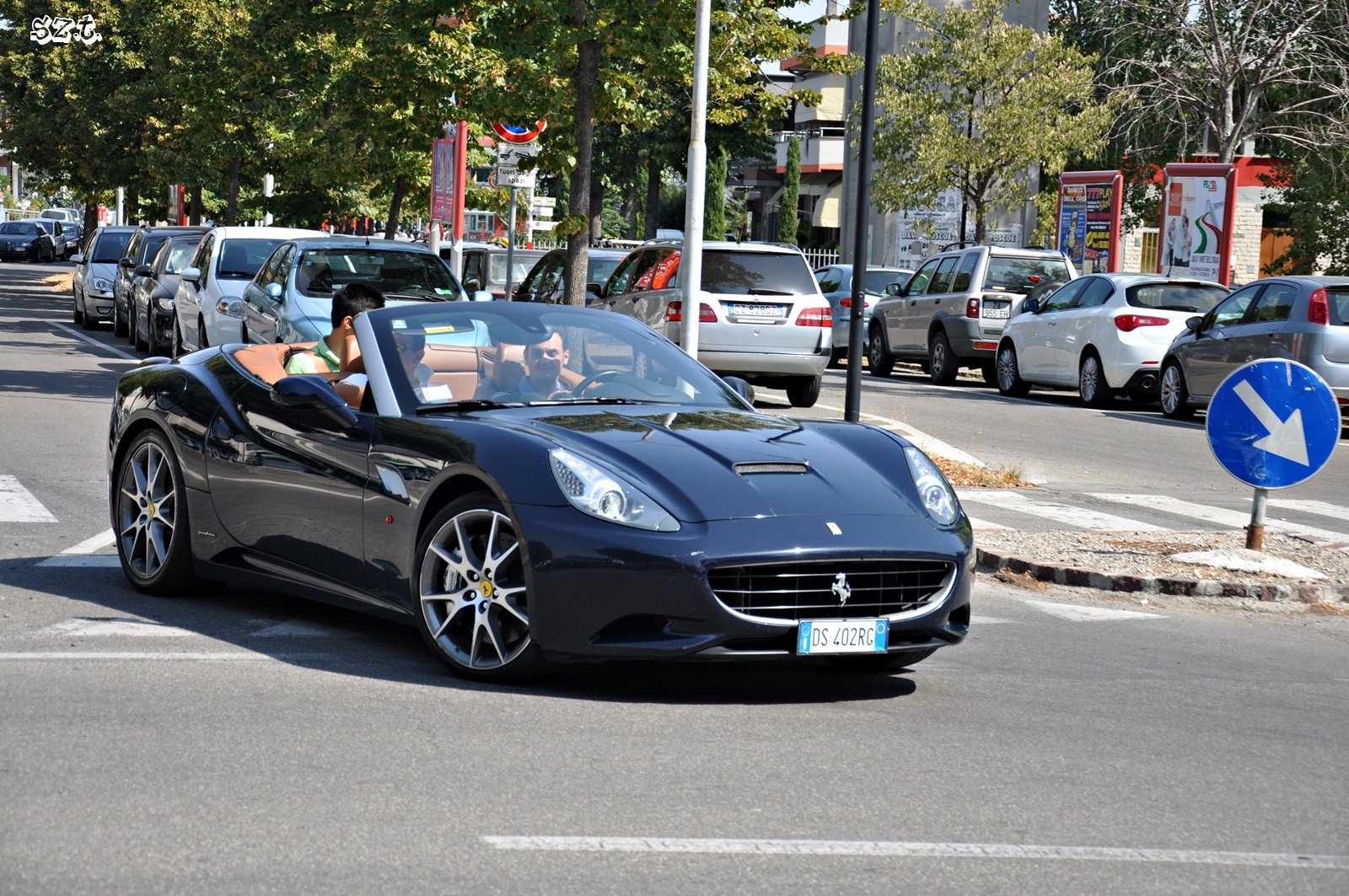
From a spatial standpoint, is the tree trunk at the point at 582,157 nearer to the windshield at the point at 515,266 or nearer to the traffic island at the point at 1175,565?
the traffic island at the point at 1175,565

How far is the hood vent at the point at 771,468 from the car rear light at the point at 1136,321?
52.3 feet

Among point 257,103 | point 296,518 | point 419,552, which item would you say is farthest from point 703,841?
point 257,103

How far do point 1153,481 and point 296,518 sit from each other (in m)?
9.42

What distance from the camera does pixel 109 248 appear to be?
112 feet

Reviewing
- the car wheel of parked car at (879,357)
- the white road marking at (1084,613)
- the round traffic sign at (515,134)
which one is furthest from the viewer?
the car wheel of parked car at (879,357)

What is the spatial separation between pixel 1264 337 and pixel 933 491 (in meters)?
13.5

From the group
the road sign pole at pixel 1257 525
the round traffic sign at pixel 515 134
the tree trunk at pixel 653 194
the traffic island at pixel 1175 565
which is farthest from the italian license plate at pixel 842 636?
the tree trunk at pixel 653 194

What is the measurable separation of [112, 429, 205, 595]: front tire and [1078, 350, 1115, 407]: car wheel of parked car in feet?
51.6

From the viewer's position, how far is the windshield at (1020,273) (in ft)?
85.1

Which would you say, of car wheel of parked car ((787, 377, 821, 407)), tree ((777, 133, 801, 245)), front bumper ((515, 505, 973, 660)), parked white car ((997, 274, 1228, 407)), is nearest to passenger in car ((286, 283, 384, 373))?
front bumper ((515, 505, 973, 660))

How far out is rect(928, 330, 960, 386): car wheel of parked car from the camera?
85.5 feet

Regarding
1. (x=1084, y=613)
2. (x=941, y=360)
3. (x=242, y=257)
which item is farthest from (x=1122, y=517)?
(x=941, y=360)

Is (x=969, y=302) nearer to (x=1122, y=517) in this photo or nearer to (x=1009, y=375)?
(x=1009, y=375)

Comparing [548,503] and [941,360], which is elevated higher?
[548,503]
